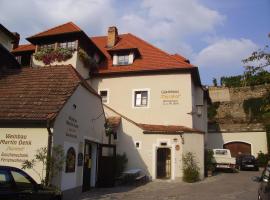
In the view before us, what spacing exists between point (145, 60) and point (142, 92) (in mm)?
2631

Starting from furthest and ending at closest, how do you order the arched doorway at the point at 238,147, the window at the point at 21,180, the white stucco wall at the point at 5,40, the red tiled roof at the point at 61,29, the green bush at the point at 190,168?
1. the arched doorway at the point at 238,147
2. the white stucco wall at the point at 5,40
3. the red tiled roof at the point at 61,29
4. the green bush at the point at 190,168
5. the window at the point at 21,180

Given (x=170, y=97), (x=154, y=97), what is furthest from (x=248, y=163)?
(x=154, y=97)

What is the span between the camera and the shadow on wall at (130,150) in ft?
78.7

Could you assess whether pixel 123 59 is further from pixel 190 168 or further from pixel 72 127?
pixel 72 127

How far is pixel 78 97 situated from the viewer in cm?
1628

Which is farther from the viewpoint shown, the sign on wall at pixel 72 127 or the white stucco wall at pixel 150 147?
the white stucco wall at pixel 150 147

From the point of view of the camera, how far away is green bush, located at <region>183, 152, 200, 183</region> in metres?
22.4

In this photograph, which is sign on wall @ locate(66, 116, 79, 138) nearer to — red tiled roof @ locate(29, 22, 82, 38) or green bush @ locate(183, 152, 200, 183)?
green bush @ locate(183, 152, 200, 183)

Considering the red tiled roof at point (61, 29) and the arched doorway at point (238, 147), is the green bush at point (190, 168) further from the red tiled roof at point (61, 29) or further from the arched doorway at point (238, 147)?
the arched doorway at point (238, 147)

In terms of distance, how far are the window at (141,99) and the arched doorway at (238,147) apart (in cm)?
1497

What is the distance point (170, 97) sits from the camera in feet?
86.1

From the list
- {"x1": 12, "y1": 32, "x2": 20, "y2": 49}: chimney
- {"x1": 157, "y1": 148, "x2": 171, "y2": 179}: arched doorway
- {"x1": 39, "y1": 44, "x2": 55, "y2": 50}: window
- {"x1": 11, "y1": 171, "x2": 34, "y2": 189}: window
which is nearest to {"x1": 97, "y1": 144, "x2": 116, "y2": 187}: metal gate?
{"x1": 157, "y1": 148, "x2": 171, "y2": 179}: arched doorway

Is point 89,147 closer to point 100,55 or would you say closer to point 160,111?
point 160,111

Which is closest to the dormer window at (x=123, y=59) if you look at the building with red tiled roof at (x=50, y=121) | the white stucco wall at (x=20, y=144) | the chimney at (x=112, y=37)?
the chimney at (x=112, y=37)
